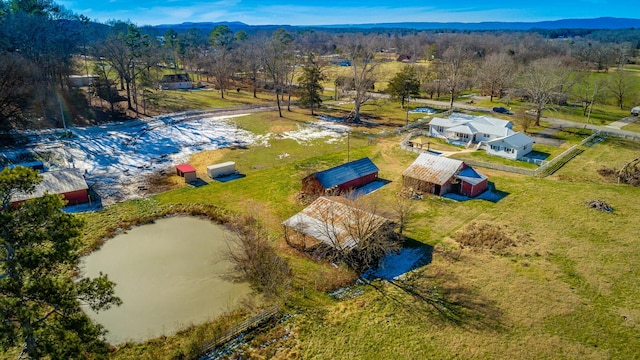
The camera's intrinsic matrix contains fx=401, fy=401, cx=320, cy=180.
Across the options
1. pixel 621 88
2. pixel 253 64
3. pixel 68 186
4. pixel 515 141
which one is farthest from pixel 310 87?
pixel 621 88

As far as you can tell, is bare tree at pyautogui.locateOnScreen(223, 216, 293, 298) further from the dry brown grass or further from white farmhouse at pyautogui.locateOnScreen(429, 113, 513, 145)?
white farmhouse at pyautogui.locateOnScreen(429, 113, 513, 145)

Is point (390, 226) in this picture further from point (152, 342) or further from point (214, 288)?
point (152, 342)

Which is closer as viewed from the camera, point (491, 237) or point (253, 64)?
point (491, 237)

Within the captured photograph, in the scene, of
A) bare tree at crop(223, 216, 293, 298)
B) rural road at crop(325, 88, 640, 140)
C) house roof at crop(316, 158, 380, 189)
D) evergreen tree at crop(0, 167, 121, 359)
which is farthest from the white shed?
rural road at crop(325, 88, 640, 140)

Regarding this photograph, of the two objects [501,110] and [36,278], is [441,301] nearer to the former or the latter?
[36,278]

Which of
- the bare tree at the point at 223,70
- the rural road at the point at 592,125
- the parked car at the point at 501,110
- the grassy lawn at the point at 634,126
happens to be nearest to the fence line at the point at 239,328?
the rural road at the point at 592,125

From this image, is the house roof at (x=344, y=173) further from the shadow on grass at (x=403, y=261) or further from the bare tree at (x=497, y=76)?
the bare tree at (x=497, y=76)

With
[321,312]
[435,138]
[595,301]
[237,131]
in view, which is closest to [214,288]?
[321,312]
